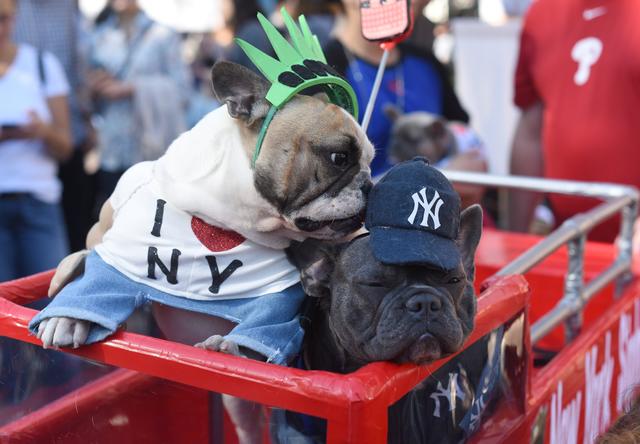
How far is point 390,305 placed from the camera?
120 cm

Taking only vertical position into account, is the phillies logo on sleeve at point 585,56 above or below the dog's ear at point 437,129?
above

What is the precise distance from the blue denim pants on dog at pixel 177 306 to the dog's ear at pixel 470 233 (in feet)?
0.92

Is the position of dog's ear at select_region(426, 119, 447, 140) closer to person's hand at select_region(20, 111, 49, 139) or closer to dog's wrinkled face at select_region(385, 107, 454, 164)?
dog's wrinkled face at select_region(385, 107, 454, 164)

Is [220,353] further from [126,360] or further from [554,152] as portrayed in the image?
[554,152]

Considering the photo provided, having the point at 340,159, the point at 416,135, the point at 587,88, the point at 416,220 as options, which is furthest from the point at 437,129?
the point at 416,220

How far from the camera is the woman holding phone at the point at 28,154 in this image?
3.05 metres

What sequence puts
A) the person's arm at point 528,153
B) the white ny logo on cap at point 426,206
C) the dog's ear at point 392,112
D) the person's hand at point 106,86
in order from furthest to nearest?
the person's hand at point 106,86
the person's arm at point 528,153
the dog's ear at point 392,112
the white ny logo on cap at point 426,206

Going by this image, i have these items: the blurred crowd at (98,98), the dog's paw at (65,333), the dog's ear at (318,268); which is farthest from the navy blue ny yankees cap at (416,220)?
the blurred crowd at (98,98)

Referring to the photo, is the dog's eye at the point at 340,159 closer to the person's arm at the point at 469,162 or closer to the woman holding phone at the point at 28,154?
the person's arm at the point at 469,162

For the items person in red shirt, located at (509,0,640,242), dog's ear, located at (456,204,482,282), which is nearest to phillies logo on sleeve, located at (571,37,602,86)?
person in red shirt, located at (509,0,640,242)

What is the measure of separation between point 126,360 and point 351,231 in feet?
1.33

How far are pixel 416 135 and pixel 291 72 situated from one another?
1641 mm

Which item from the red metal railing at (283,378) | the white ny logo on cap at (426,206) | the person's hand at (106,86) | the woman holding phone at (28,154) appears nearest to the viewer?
the red metal railing at (283,378)

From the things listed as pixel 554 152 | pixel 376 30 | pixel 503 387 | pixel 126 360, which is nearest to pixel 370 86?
pixel 554 152
